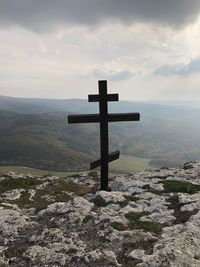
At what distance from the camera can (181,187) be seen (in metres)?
24.4

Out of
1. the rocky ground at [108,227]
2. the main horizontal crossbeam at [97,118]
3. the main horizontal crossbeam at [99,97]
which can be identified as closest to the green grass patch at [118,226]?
the rocky ground at [108,227]

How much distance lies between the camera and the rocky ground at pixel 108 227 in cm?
1362

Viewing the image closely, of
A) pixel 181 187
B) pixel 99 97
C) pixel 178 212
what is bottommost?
pixel 178 212

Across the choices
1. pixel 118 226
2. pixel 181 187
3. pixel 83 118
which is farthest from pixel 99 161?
pixel 118 226

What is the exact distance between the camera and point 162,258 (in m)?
12.9

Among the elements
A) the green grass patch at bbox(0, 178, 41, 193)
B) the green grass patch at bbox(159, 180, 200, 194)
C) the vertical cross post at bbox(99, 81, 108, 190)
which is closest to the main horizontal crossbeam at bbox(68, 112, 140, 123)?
the vertical cross post at bbox(99, 81, 108, 190)

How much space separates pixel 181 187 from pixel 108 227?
9748 millimetres

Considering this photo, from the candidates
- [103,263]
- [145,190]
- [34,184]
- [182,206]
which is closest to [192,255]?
[103,263]

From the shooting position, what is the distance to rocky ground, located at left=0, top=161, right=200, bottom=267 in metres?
13.6

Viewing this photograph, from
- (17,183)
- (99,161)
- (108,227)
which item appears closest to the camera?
(108,227)

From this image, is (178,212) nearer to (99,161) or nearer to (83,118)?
(99,161)

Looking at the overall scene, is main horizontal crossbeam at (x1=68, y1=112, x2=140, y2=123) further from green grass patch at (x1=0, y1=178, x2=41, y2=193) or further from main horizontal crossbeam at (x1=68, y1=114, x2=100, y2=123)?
green grass patch at (x1=0, y1=178, x2=41, y2=193)

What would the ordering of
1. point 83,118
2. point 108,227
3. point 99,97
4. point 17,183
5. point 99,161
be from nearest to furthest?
point 108,227 → point 99,97 → point 83,118 → point 99,161 → point 17,183

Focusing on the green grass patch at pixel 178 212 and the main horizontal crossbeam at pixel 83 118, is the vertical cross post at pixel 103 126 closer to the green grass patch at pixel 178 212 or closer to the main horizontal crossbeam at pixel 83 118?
the main horizontal crossbeam at pixel 83 118
